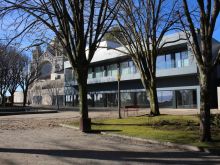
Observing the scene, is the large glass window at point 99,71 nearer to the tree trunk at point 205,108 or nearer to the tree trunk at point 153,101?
the tree trunk at point 153,101

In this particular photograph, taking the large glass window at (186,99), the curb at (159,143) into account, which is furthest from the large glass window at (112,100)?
the curb at (159,143)

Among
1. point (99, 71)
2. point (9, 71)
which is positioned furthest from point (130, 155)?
point (9, 71)

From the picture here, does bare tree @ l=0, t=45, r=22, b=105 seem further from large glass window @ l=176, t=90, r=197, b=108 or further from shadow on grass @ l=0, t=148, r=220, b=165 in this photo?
shadow on grass @ l=0, t=148, r=220, b=165

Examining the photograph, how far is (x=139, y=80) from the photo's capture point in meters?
51.8

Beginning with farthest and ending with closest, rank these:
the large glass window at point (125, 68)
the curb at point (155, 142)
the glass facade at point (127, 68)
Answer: the large glass window at point (125, 68), the glass facade at point (127, 68), the curb at point (155, 142)

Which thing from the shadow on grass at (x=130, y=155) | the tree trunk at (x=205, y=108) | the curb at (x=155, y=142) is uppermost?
the tree trunk at (x=205, y=108)

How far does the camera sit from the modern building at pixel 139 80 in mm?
43747

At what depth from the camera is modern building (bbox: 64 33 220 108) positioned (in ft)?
144

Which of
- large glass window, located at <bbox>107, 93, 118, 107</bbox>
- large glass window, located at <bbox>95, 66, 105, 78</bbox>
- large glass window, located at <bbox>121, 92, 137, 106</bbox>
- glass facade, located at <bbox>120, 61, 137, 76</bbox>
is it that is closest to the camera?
glass facade, located at <bbox>120, 61, 137, 76</bbox>

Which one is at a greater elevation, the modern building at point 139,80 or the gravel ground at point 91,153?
the modern building at point 139,80

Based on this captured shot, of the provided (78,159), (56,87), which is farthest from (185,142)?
(56,87)

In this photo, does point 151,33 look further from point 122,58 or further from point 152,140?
point 122,58

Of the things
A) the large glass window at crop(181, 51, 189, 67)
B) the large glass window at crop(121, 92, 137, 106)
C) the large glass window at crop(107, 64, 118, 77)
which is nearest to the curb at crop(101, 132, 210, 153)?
the large glass window at crop(181, 51, 189, 67)

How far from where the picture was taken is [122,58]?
5375 cm
